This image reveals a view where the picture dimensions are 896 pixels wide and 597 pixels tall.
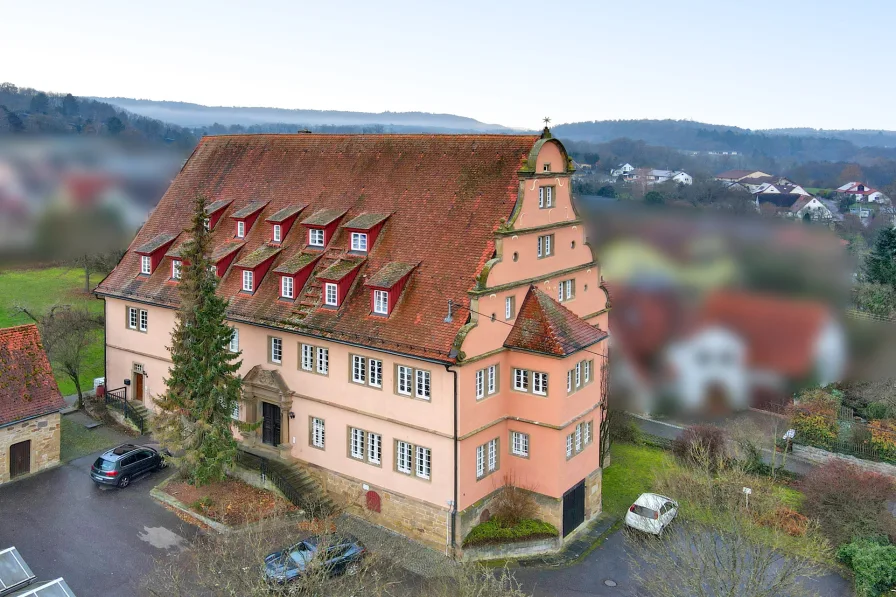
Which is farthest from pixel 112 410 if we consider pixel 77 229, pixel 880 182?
pixel 880 182

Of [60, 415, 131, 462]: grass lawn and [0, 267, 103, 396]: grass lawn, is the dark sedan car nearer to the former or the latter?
[60, 415, 131, 462]: grass lawn

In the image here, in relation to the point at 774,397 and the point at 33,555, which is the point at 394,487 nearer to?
the point at 33,555

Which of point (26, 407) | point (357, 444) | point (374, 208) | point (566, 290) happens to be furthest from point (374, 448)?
point (26, 407)

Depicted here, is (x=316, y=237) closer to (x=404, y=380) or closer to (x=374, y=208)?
(x=374, y=208)

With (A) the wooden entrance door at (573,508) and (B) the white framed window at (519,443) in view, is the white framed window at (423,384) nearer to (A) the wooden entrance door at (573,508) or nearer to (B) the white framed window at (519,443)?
(B) the white framed window at (519,443)

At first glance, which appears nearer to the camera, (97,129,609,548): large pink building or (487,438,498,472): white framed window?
(97,129,609,548): large pink building

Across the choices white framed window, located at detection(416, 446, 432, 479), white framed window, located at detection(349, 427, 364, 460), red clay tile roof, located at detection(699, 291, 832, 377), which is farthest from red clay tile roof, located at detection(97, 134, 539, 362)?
red clay tile roof, located at detection(699, 291, 832, 377)
